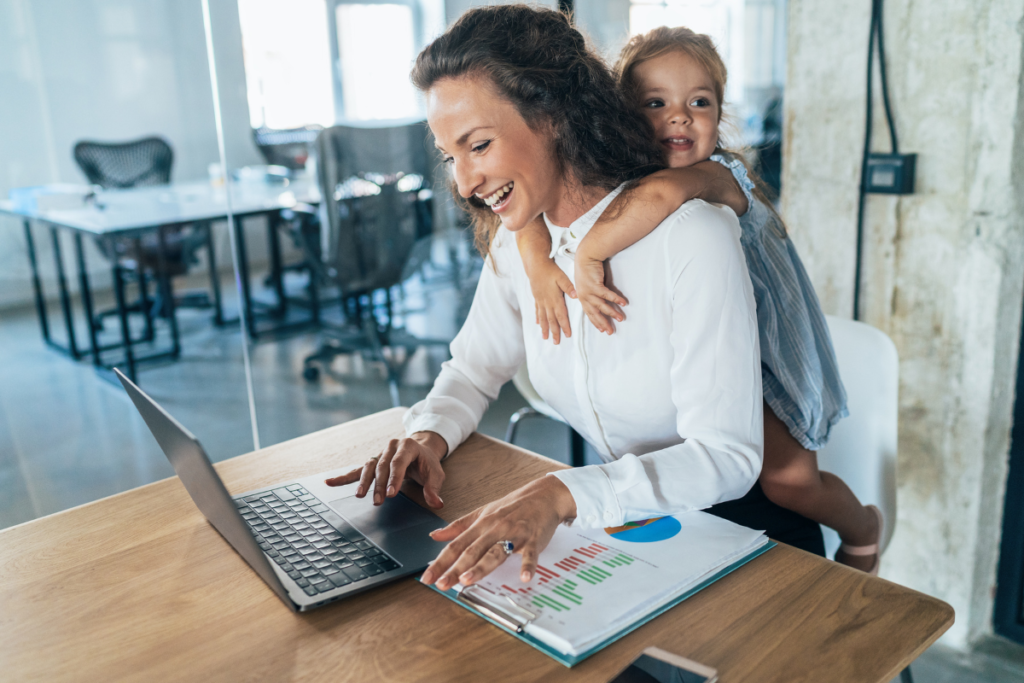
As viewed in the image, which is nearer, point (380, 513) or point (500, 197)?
point (380, 513)

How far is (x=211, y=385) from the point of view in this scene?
2.47 meters

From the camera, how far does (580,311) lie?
1.22 metres

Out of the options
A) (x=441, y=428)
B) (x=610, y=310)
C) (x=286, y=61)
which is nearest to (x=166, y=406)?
(x=286, y=61)

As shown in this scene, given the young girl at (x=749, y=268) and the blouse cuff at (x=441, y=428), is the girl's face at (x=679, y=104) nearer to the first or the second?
the young girl at (x=749, y=268)

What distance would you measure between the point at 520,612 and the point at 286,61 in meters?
2.10

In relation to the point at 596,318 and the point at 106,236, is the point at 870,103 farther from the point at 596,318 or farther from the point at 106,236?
the point at 106,236

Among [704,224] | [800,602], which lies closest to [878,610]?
[800,602]

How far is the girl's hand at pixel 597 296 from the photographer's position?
116 centimetres

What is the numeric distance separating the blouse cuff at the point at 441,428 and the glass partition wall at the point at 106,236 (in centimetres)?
134

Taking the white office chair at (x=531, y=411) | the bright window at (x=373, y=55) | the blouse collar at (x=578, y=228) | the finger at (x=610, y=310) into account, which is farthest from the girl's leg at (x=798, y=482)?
the bright window at (x=373, y=55)

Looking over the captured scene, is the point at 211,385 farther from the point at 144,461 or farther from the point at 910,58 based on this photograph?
the point at 910,58

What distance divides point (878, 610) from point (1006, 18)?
134cm

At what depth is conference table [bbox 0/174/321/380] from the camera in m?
2.03

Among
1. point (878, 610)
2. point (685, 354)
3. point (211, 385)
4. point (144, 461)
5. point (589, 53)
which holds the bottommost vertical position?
point (144, 461)
